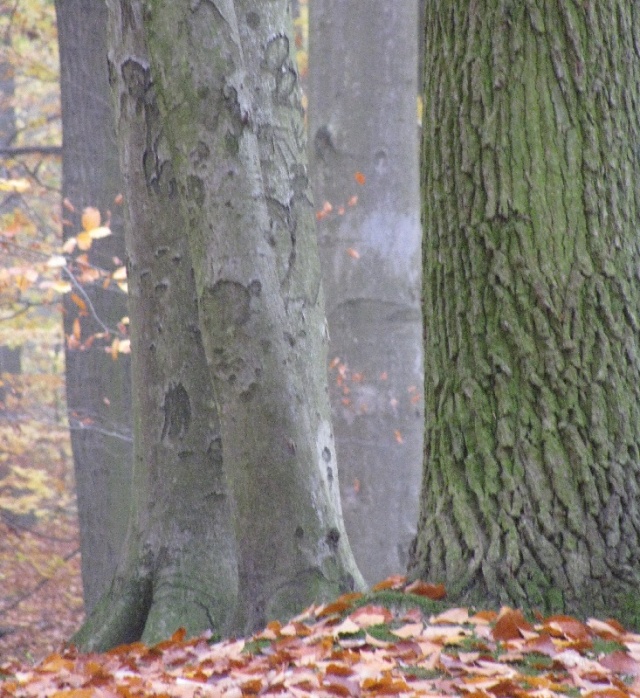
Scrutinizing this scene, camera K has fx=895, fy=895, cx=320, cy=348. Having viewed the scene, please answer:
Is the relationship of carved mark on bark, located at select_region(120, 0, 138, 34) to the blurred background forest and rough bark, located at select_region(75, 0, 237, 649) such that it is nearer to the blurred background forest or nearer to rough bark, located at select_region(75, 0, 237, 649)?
rough bark, located at select_region(75, 0, 237, 649)

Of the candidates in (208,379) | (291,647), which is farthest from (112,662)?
(208,379)

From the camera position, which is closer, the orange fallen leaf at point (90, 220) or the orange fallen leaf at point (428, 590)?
the orange fallen leaf at point (428, 590)

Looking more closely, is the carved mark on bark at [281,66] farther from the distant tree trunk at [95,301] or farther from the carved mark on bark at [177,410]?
the distant tree trunk at [95,301]

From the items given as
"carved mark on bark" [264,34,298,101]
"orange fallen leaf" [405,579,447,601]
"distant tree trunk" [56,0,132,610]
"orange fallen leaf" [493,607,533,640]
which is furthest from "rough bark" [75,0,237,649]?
"distant tree trunk" [56,0,132,610]

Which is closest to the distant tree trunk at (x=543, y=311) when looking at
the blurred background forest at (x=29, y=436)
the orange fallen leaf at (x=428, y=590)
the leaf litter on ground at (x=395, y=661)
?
the orange fallen leaf at (x=428, y=590)

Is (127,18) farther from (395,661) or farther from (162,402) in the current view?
(395,661)

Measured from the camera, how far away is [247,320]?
3.36 meters

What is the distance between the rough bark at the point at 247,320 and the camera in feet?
11.0

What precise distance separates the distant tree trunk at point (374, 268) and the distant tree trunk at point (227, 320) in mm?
3334

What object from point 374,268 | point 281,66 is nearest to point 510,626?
point 281,66

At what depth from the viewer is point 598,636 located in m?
2.64

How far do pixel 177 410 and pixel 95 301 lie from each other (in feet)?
11.4

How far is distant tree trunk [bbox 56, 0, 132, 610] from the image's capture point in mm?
7211

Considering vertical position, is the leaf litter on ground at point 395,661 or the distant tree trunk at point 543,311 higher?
the distant tree trunk at point 543,311
